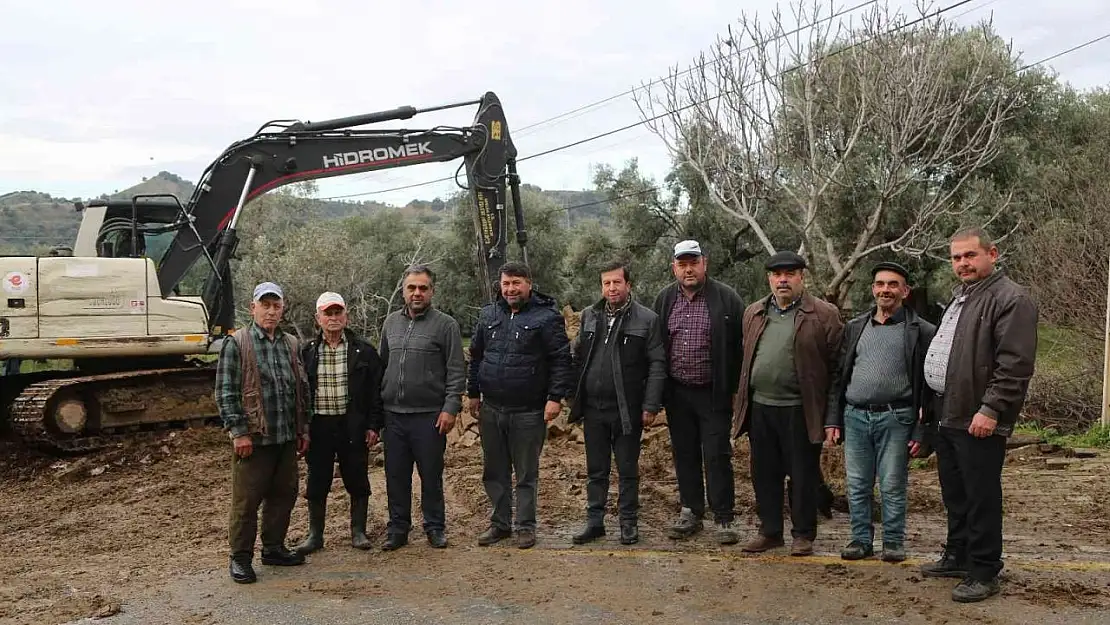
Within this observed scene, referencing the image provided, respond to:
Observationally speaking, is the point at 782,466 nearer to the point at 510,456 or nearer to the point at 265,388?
the point at 510,456

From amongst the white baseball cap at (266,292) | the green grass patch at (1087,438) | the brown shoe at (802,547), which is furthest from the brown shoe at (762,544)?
the green grass patch at (1087,438)

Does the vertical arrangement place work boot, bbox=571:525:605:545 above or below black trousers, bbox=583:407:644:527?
below

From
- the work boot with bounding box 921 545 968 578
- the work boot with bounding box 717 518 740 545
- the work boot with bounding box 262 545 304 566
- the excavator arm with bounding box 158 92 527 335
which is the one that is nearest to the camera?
the work boot with bounding box 921 545 968 578

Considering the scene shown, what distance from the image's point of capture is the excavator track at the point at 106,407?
10.1 meters

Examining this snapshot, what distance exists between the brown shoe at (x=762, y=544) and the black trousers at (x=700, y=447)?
321mm

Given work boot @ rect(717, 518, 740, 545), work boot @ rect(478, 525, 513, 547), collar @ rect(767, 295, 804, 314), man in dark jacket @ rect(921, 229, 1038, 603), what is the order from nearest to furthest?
man in dark jacket @ rect(921, 229, 1038, 603)
collar @ rect(767, 295, 804, 314)
work boot @ rect(717, 518, 740, 545)
work boot @ rect(478, 525, 513, 547)

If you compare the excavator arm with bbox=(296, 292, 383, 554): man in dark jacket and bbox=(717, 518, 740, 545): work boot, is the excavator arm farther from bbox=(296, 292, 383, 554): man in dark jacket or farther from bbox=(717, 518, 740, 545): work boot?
bbox=(717, 518, 740, 545): work boot

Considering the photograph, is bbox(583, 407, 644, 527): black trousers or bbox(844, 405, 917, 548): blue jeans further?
bbox(583, 407, 644, 527): black trousers

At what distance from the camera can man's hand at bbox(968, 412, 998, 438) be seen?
14.9 ft

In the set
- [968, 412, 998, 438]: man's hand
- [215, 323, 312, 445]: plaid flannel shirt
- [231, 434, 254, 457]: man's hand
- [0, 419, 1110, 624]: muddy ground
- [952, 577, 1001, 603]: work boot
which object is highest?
[215, 323, 312, 445]: plaid flannel shirt

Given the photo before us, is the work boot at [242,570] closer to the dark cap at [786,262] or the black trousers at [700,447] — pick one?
the black trousers at [700,447]

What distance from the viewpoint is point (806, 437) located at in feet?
18.1

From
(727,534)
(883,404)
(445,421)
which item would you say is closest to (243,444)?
(445,421)

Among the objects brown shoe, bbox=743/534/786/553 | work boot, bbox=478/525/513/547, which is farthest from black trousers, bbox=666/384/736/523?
work boot, bbox=478/525/513/547
